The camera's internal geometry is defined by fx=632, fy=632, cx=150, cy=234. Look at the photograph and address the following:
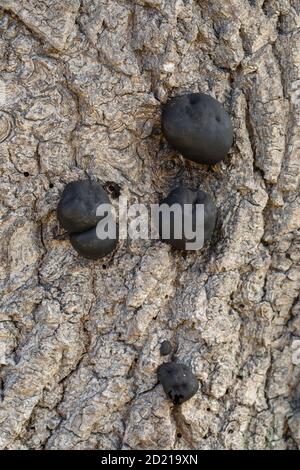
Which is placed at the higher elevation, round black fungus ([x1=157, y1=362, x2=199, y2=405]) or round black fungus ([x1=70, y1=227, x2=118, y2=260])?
round black fungus ([x1=70, y1=227, x2=118, y2=260])

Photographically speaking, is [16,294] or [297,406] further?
[297,406]

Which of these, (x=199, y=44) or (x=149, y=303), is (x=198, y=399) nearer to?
(x=149, y=303)

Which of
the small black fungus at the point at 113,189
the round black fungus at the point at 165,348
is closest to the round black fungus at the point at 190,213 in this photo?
the small black fungus at the point at 113,189

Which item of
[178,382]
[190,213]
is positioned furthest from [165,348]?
[190,213]

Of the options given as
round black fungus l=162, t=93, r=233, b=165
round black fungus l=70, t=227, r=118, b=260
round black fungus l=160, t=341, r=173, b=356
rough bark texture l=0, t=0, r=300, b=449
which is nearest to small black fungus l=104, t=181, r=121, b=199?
rough bark texture l=0, t=0, r=300, b=449

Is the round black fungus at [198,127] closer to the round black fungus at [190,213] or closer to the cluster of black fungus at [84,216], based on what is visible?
the round black fungus at [190,213]

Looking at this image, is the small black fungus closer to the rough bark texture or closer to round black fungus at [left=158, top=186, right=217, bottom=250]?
the rough bark texture

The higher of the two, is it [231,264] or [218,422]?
[231,264]

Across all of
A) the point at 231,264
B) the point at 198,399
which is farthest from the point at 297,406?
→ the point at 231,264
